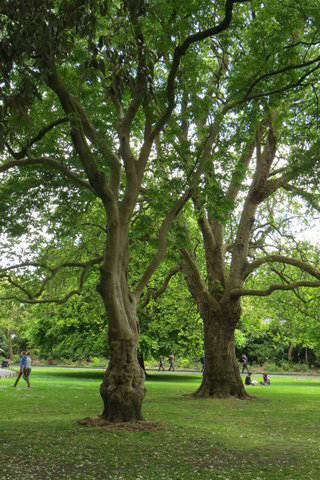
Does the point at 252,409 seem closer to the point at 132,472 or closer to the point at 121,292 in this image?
the point at 121,292

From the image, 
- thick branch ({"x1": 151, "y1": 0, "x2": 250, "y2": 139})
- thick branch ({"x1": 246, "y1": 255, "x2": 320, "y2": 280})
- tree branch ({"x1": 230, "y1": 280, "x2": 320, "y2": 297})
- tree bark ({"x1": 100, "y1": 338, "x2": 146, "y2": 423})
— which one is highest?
thick branch ({"x1": 151, "y1": 0, "x2": 250, "y2": 139})

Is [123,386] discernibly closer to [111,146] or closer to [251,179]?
[111,146]

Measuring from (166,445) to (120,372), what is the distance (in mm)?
2706

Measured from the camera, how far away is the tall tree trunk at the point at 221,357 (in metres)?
20.4

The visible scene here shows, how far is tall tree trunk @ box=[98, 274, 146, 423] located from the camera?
12062mm

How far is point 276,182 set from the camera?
21.0 meters

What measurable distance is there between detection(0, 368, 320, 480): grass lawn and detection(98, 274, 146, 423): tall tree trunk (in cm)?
81

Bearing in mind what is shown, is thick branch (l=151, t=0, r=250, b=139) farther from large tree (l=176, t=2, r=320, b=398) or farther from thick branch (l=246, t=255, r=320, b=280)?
thick branch (l=246, t=255, r=320, b=280)

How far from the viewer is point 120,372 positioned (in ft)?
40.3

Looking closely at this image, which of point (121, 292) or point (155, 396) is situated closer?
point (121, 292)

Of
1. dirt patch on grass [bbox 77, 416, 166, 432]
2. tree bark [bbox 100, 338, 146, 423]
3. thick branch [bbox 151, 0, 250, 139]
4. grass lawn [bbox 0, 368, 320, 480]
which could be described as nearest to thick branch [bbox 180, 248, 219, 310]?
grass lawn [bbox 0, 368, 320, 480]

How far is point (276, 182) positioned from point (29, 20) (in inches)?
645

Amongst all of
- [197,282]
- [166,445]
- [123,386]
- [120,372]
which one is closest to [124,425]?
[123,386]

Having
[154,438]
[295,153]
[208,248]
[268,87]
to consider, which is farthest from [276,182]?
[154,438]
